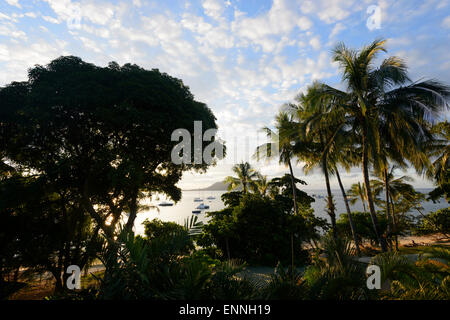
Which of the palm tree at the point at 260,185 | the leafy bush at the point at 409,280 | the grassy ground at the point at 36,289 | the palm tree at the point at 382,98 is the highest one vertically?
the palm tree at the point at 382,98

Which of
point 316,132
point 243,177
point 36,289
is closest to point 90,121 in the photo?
point 36,289

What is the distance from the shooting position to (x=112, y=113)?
7.16 metres

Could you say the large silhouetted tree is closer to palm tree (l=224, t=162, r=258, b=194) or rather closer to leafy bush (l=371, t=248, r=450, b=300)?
leafy bush (l=371, t=248, r=450, b=300)

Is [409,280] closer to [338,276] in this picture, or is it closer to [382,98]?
[338,276]

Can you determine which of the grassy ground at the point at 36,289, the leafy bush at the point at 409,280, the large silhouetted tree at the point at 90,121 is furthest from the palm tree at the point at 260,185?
the leafy bush at the point at 409,280

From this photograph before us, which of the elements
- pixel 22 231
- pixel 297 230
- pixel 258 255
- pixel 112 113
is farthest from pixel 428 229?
pixel 22 231

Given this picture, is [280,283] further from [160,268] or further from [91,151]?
[91,151]

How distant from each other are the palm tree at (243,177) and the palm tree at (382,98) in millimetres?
16167

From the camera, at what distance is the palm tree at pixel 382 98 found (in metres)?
7.50

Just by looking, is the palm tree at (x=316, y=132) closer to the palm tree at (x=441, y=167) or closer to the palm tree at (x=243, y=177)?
the palm tree at (x=441, y=167)

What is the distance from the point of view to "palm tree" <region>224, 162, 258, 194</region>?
24312mm

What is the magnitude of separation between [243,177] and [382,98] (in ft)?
57.6

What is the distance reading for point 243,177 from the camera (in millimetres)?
24578

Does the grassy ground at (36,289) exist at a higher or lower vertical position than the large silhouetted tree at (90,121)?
lower
